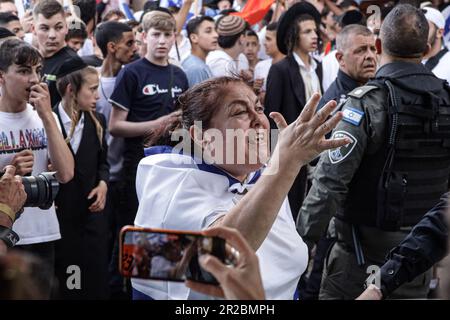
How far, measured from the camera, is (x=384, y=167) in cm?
420

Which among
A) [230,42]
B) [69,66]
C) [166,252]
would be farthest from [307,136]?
[230,42]

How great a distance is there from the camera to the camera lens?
11.6 ft

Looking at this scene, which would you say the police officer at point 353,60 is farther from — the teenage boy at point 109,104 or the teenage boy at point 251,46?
the teenage boy at point 251,46

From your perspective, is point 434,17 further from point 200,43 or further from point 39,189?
point 39,189

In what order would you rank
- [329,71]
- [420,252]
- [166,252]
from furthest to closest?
[329,71], [420,252], [166,252]

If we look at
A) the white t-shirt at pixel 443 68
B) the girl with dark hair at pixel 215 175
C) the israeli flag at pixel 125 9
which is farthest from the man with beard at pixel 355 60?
the israeli flag at pixel 125 9

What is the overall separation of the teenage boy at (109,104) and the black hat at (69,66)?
1041 mm

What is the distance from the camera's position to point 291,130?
241 centimetres

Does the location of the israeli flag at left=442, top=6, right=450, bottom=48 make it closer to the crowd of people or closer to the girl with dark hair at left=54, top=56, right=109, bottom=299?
the crowd of people

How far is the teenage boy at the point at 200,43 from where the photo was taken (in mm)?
7305

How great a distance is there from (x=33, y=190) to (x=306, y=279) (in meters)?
3.52

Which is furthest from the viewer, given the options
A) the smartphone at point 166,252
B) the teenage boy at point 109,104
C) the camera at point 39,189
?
the teenage boy at point 109,104

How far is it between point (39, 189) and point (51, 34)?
3010mm

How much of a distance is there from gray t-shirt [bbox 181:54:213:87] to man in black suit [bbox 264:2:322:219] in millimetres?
630
